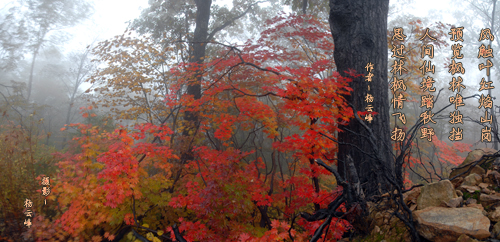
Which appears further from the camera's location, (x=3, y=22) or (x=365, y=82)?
(x=3, y=22)

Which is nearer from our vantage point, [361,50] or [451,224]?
[451,224]

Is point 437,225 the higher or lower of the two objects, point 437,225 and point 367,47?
the lower

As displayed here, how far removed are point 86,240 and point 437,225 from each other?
565 centimetres

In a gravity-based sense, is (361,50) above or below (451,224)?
above

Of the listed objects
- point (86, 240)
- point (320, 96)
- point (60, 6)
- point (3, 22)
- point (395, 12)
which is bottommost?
point (86, 240)

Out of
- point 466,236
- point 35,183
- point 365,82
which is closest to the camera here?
point 466,236

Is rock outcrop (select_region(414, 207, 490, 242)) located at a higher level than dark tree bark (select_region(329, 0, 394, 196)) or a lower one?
lower

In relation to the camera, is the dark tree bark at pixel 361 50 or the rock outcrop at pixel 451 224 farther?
the dark tree bark at pixel 361 50

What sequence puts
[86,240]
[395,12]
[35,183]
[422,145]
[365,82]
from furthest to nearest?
[395,12], [422,145], [35,183], [86,240], [365,82]

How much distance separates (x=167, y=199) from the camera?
4746mm

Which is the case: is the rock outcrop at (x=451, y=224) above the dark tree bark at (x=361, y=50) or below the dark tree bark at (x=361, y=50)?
below

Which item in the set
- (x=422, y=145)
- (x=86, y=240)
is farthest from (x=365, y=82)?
(x=422, y=145)

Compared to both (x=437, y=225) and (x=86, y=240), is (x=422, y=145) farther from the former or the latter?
(x=86, y=240)

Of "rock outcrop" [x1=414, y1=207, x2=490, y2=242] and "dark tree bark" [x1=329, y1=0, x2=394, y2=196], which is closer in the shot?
"rock outcrop" [x1=414, y1=207, x2=490, y2=242]
